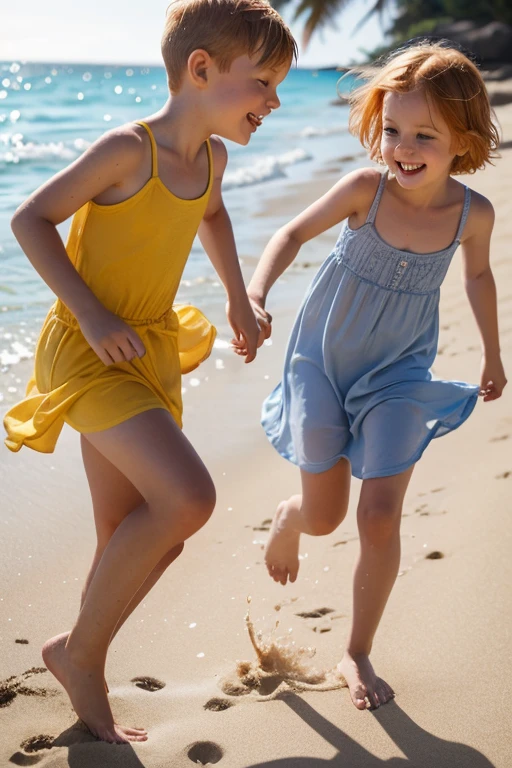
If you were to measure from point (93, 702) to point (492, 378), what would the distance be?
157cm

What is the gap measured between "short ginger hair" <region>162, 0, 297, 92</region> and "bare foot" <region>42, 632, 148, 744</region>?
5.15 ft

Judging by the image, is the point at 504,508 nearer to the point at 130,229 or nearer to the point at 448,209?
the point at 448,209

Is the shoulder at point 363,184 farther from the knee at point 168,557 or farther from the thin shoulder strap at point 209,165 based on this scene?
the knee at point 168,557

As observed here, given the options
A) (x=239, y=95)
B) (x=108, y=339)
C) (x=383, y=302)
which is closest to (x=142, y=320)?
(x=108, y=339)

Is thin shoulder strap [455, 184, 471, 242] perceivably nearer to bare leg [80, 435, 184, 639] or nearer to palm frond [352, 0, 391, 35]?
bare leg [80, 435, 184, 639]

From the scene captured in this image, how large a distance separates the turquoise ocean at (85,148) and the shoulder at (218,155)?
2125mm

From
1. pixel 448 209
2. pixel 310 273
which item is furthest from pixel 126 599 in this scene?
pixel 310 273

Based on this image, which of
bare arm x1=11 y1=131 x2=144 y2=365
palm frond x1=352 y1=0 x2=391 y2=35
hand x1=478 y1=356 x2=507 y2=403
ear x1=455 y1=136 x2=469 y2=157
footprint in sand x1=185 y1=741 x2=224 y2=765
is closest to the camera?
bare arm x1=11 y1=131 x2=144 y2=365

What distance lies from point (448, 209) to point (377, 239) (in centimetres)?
24

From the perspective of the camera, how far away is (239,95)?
234 centimetres

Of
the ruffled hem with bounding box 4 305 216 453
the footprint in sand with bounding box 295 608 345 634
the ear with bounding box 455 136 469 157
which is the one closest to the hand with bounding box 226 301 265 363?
the ruffled hem with bounding box 4 305 216 453

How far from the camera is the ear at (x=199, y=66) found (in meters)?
2.32

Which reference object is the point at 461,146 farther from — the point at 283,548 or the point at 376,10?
the point at 376,10

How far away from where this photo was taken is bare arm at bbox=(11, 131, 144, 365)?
2.11 m
